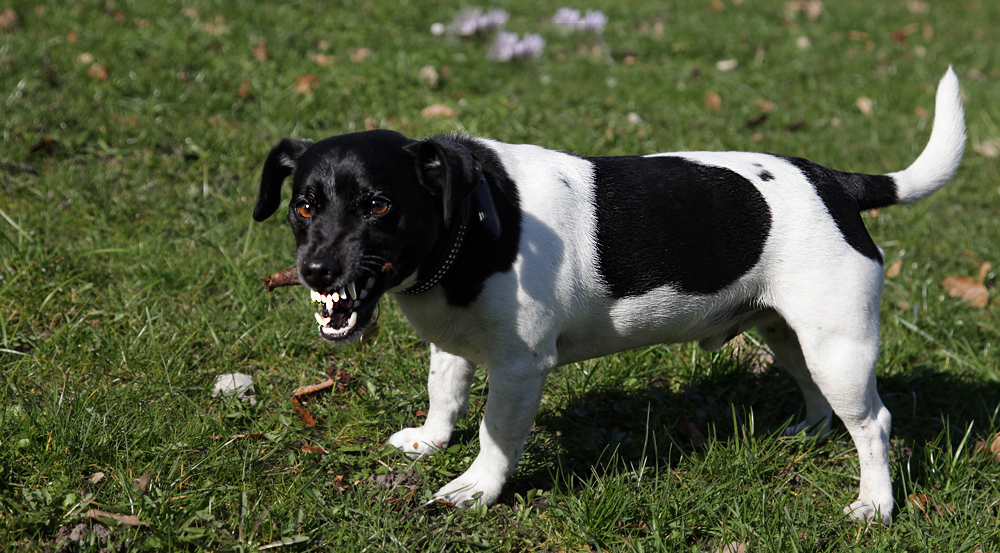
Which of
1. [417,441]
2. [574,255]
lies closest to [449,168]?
[574,255]

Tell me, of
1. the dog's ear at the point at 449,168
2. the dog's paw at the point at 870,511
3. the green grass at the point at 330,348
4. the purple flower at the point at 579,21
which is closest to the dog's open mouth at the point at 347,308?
the dog's ear at the point at 449,168

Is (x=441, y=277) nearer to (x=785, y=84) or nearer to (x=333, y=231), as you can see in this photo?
(x=333, y=231)

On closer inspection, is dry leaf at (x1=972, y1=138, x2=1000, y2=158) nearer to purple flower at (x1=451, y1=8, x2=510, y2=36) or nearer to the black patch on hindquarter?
purple flower at (x1=451, y1=8, x2=510, y2=36)

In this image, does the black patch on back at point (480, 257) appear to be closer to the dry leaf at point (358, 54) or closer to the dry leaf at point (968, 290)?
the dry leaf at point (968, 290)

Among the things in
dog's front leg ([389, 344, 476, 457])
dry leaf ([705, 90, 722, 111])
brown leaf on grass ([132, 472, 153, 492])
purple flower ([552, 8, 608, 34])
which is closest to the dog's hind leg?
dog's front leg ([389, 344, 476, 457])

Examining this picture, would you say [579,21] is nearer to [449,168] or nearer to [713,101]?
[713,101]

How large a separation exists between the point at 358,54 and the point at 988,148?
17.7 ft

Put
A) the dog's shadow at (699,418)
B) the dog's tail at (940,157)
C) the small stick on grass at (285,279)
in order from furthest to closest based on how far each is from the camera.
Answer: the dog's shadow at (699,418), the dog's tail at (940,157), the small stick on grass at (285,279)

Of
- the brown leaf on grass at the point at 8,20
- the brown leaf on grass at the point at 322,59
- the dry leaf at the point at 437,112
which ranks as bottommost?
the dry leaf at the point at 437,112

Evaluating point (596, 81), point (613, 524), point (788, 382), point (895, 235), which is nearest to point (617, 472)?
point (613, 524)

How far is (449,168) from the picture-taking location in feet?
8.19

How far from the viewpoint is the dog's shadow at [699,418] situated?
11.3ft

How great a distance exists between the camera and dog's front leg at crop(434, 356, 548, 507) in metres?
2.91

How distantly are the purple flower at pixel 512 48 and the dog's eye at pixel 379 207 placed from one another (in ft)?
15.7
